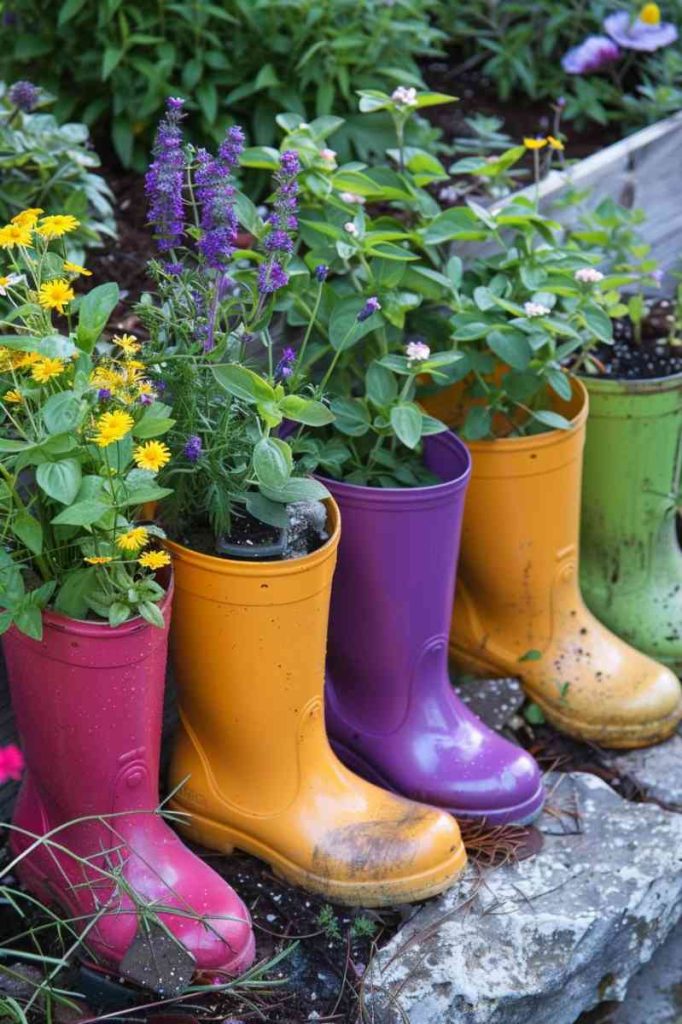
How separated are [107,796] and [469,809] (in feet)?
1.81

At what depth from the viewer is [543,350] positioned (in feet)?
6.60

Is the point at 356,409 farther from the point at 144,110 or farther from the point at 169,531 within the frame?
the point at 144,110

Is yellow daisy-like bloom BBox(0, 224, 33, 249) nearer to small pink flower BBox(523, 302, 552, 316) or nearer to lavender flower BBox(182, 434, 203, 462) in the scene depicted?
lavender flower BBox(182, 434, 203, 462)

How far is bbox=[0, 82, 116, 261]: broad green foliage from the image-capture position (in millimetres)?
1988

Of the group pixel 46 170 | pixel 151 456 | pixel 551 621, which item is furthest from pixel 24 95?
pixel 551 621

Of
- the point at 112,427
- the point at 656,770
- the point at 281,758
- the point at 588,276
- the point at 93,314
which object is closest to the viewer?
→ the point at 112,427

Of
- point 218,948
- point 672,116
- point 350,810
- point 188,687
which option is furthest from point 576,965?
point 672,116

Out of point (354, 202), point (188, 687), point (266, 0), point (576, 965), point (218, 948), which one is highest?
point (266, 0)

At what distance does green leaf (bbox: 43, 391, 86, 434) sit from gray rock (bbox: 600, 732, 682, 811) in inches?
44.6

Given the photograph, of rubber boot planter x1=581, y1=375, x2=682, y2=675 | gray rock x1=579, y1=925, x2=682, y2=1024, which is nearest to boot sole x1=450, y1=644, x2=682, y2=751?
rubber boot planter x1=581, y1=375, x2=682, y2=675

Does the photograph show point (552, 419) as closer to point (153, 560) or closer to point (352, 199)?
point (352, 199)

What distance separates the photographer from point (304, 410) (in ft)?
5.23

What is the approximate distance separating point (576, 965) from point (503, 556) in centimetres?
63

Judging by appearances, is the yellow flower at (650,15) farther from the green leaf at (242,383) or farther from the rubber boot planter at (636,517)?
the green leaf at (242,383)
